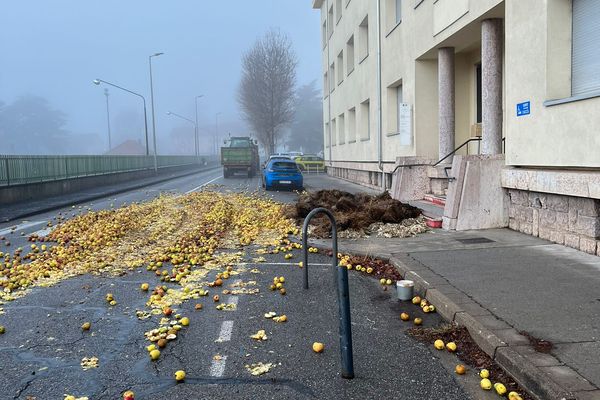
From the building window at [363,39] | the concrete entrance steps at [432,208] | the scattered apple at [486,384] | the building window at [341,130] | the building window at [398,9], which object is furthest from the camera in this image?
the building window at [341,130]

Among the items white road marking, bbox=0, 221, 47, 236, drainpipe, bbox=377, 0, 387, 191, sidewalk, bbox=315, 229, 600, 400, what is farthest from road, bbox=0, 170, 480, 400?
drainpipe, bbox=377, 0, 387, 191

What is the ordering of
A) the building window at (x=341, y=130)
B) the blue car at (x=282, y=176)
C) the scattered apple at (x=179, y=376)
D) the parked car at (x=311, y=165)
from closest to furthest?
the scattered apple at (x=179, y=376)
the blue car at (x=282, y=176)
the building window at (x=341, y=130)
the parked car at (x=311, y=165)

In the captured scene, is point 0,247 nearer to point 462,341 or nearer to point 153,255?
point 153,255

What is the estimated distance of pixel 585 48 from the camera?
24.3 ft

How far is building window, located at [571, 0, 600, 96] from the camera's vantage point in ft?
23.5

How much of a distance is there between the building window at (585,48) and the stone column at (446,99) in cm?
534

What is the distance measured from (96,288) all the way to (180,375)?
322cm

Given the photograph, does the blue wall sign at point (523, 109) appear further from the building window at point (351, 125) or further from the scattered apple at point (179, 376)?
the building window at point (351, 125)

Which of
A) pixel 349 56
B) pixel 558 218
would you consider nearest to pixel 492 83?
pixel 558 218

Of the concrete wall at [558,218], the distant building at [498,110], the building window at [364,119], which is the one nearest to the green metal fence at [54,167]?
the distant building at [498,110]

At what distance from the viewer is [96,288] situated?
21.1 ft

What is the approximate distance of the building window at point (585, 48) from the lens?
7.17m

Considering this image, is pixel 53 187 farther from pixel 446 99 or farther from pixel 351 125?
pixel 446 99

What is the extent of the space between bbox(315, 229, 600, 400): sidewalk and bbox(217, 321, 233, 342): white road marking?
211 centimetres
